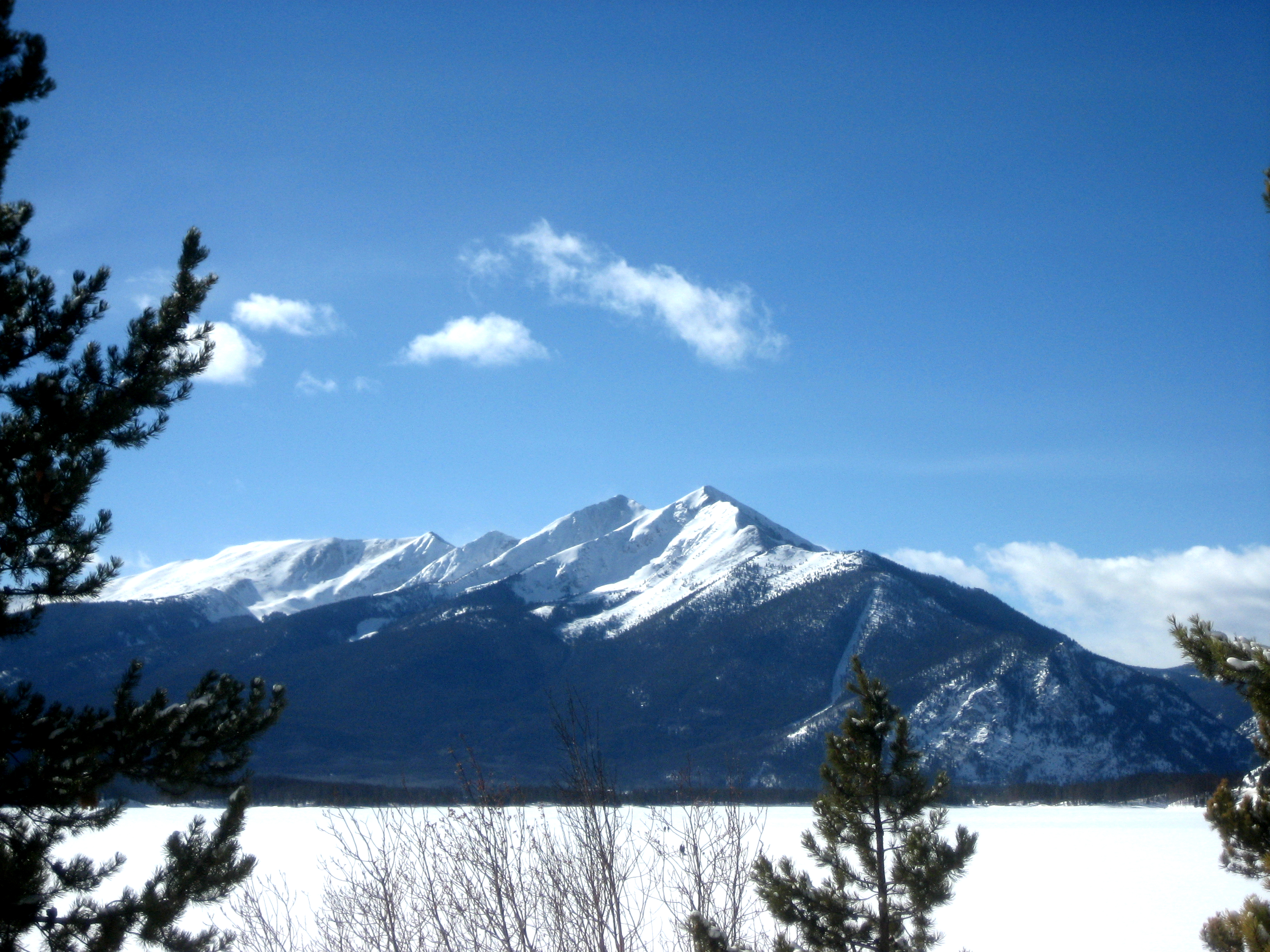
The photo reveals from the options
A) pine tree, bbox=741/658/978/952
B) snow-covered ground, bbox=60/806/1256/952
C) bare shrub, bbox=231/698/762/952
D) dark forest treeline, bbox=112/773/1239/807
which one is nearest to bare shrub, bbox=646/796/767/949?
bare shrub, bbox=231/698/762/952

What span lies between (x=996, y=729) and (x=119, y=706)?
573 feet

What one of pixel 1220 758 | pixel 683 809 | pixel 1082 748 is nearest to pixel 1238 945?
pixel 683 809

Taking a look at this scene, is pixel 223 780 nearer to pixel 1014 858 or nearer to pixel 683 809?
pixel 683 809

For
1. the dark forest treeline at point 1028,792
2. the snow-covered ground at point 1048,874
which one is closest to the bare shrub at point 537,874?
the snow-covered ground at point 1048,874

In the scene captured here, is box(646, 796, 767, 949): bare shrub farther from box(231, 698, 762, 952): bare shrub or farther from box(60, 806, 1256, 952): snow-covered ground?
box(60, 806, 1256, 952): snow-covered ground

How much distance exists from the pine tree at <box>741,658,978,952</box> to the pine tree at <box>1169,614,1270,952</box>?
5.32 meters

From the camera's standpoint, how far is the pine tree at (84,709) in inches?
239

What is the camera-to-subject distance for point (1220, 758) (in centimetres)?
18188

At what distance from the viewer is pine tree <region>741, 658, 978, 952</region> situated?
12422 millimetres

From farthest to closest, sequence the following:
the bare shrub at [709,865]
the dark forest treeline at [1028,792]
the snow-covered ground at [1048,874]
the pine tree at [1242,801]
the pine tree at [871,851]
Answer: the dark forest treeline at [1028,792]
the snow-covered ground at [1048,874]
the pine tree at [871,851]
the bare shrub at [709,865]
the pine tree at [1242,801]

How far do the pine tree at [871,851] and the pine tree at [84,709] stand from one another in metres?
7.88

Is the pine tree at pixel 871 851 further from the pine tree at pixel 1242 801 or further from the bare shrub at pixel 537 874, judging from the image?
the pine tree at pixel 1242 801

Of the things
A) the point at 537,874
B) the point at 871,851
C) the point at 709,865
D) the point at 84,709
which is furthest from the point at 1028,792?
the point at 84,709

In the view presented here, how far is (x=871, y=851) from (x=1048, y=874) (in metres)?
35.0
